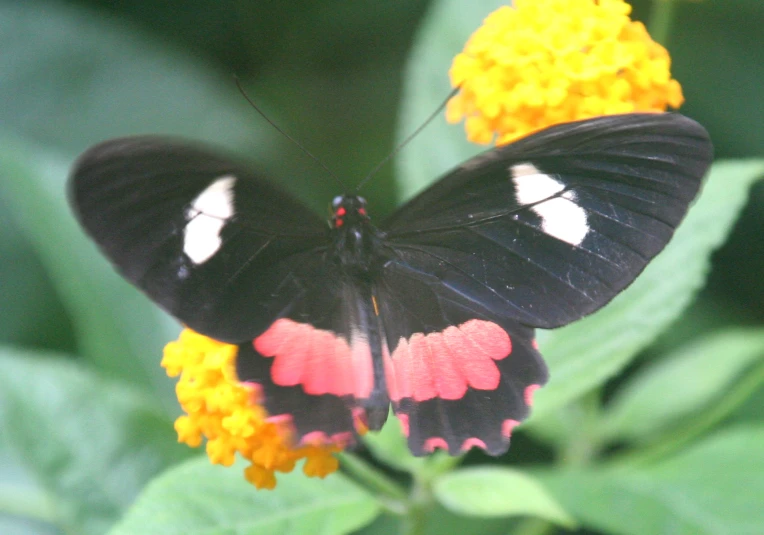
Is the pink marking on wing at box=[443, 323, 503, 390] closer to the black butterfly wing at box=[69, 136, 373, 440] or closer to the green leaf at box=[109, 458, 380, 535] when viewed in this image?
the black butterfly wing at box=[69, 136, 373, 440]

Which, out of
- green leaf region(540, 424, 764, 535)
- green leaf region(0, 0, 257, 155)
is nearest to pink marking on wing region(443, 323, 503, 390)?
green leaf region(540, 424, 764, 535)

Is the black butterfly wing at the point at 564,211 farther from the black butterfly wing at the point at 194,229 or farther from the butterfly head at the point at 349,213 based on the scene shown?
the black butterfly wing at the point at 194,229

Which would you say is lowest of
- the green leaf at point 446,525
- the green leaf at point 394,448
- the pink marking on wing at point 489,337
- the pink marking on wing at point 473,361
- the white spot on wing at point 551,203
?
the green leaf at point 446,525

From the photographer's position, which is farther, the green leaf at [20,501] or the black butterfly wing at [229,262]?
the green leaf at [20,501]

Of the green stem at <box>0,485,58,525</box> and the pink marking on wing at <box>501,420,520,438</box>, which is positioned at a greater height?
the pink marking on wing at <box>501,420,520,438</box>

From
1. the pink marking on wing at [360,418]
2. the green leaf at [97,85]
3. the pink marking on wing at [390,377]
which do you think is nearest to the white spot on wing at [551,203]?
the pink marking on wing at [390,377]

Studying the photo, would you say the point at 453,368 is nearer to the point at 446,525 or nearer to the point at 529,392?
the point at 529,392

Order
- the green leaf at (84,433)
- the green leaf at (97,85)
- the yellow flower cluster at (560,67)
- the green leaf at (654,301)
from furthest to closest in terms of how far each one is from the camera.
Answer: the green leaf at (97,85) < the green leaf at (84,433) < the green leaf at (654,301) < the yellow flower cluster at (560,67)
